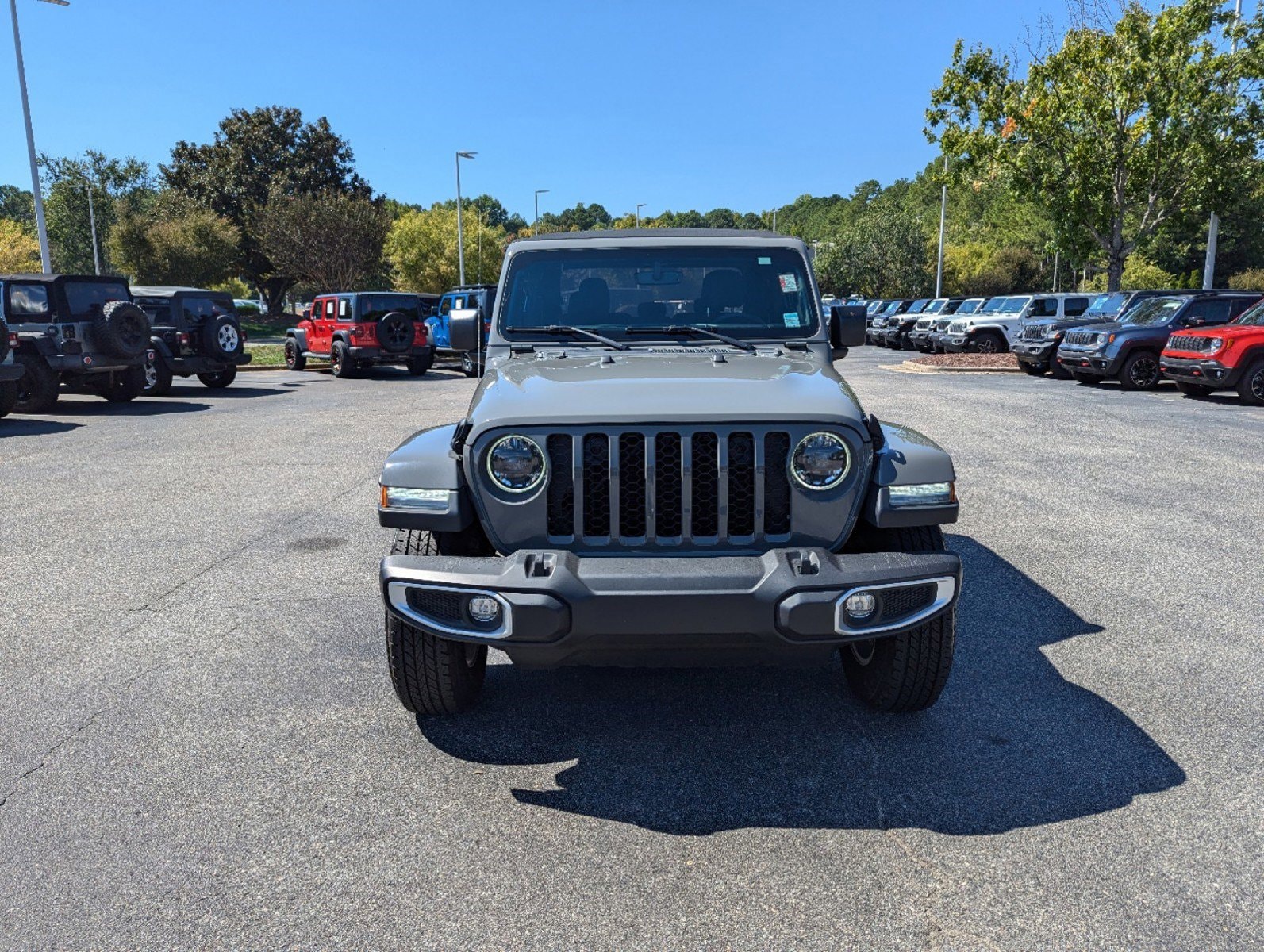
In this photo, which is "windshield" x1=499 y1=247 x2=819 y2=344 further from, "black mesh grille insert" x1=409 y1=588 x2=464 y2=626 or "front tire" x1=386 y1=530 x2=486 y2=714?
"black mesh grille insert" x1=409 y1=588 x2=464 y2=626

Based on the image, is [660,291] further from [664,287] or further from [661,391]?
[661,391]

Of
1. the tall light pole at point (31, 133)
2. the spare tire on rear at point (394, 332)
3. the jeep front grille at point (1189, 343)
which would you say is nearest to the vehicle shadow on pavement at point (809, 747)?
the jeep front grille at point (1189, 343)

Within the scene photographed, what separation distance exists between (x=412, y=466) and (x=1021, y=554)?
14.2 feet

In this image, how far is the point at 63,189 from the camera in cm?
6625

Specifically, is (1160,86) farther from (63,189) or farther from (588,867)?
(63,189)

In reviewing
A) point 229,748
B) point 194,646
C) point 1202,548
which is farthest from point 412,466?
point 1202,548

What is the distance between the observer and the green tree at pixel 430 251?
187ft

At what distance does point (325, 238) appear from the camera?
1645 inches

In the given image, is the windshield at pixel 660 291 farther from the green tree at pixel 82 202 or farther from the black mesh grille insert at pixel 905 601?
the green tree at pixel 82 202

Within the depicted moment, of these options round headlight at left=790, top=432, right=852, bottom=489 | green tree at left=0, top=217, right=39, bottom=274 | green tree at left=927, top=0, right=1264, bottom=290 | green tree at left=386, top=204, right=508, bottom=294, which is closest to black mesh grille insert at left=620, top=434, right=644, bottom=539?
round headlight at left=790, top=432, right=852, bottom=489

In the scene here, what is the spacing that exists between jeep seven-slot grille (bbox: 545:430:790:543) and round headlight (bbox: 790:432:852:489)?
0.05m

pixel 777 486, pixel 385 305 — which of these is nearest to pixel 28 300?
pixel 385 305

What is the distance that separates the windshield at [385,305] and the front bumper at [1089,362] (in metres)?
13.9

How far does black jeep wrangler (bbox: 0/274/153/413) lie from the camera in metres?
14.0
